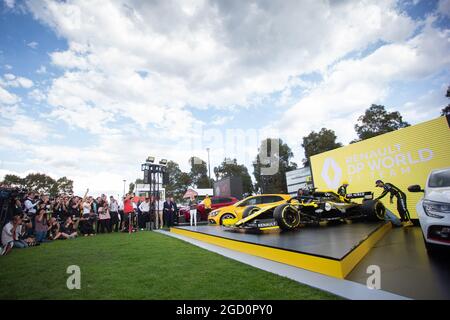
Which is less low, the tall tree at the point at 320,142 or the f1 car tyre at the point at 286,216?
the tall tree at the point at 320,142

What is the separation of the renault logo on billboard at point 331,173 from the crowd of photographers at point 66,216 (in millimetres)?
8628

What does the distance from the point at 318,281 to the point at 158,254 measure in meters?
3.37

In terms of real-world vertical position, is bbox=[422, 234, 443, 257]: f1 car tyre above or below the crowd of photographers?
below

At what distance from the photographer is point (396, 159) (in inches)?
393

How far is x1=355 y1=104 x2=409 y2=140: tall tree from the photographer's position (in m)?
35.1

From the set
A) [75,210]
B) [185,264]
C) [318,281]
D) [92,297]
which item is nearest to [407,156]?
[318,281]

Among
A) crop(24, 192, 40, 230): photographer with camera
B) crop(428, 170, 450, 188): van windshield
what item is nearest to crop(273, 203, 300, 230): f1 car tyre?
crop(428, 170, 450, 188): van windshield

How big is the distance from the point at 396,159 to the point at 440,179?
272 inches

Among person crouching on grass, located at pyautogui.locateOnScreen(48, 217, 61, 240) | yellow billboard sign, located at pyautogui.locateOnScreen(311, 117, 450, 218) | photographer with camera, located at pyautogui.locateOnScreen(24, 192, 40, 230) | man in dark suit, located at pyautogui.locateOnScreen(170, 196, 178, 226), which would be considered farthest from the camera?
man in dark suit, located at pyautogui.locateOnScreen(170, 196, 178, 226)

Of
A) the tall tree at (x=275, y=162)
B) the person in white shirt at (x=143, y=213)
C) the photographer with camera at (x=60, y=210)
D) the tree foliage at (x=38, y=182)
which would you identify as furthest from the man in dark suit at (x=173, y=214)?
the tree foliage at (x=38, y=182)

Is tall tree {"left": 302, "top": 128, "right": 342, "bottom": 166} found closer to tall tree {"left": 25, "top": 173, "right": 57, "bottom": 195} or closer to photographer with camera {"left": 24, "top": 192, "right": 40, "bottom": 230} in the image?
photographer with camera {"left": 24, "top": 192, "right": 40, "bottom": 230}

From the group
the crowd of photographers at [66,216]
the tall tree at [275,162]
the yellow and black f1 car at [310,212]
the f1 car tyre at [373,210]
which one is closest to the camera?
the yellow and black f1 car at [310,212]

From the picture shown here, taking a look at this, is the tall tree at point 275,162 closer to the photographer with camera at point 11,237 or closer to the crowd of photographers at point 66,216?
the crowd of photographers at point 66,216

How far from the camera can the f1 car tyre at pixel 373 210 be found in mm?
7638
